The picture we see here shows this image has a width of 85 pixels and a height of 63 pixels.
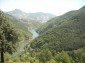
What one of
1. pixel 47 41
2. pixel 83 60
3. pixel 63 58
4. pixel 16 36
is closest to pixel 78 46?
pixel 47 41

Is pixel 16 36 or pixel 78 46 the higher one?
pixel 16 36

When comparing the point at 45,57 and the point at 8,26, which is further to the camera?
the point at 45,57

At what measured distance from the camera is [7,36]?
93.1 ft

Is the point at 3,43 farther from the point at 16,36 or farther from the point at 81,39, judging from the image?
the point at 81,39

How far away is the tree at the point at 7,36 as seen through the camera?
2683cm

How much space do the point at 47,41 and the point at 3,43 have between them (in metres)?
165

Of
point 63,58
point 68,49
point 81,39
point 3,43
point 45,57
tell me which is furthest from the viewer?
point 81,39

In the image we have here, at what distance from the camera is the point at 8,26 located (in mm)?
28453

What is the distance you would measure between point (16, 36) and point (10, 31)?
1.42 m

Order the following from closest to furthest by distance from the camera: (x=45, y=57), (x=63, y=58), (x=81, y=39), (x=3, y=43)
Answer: (x=3, y=43)
(x=63, y=58)
(x=45, y=57)
(x=81, y=39)

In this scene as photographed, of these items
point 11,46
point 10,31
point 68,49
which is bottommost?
point 68,49

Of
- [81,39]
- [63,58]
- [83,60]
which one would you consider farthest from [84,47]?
[63,58]

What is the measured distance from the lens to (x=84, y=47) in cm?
16375

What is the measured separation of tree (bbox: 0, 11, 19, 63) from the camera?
26828mm
